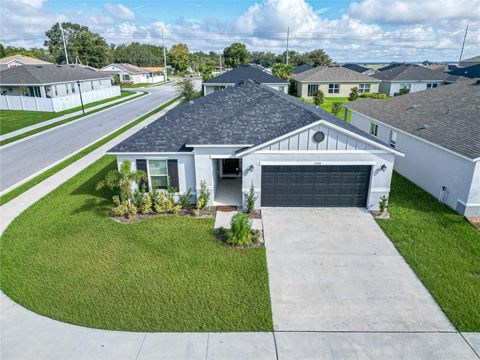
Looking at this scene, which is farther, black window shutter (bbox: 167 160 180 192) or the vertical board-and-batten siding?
black window shutter (bbox: 167 160 180 192)

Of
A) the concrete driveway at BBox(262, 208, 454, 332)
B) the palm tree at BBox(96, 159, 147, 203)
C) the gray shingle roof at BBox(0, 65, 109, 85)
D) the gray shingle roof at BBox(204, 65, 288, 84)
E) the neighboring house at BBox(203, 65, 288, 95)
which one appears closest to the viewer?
the concrete driveway at BBox(262, 208, 454, 332)

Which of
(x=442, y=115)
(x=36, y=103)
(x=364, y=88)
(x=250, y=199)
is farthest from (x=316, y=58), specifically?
(x=250, y=199)

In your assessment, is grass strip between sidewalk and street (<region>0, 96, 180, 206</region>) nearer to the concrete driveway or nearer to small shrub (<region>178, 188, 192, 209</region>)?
small shrub (<region>178, 188, 192, 209</region>)

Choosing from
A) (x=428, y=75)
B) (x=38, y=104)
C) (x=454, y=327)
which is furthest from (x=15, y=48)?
(x=454, y=327)

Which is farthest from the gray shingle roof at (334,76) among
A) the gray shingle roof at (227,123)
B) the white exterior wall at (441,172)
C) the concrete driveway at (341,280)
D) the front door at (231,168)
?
the concrete driveway at (341,280)

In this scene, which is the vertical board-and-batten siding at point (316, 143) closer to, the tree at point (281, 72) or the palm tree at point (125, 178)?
the palm tree at point (125, 178)

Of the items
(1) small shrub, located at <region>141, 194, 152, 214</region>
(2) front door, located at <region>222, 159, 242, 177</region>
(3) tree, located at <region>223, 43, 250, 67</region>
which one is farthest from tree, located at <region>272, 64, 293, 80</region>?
(3) tree, located at <region>223, 43, 250, 67</region>

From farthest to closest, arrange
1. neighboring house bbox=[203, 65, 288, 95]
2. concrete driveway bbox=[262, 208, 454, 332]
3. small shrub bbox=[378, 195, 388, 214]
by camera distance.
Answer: neighboring house bbox=[203, 65, 288, 95], small shrub bbox=[378, 195, 388, 214], concrete driveway bbox=[262, 208, 454, 332]

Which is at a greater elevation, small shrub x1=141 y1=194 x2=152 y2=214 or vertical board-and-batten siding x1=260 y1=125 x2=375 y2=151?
vertical board-and-batten siding x1=260 y1=125 x2=375 y2=151
